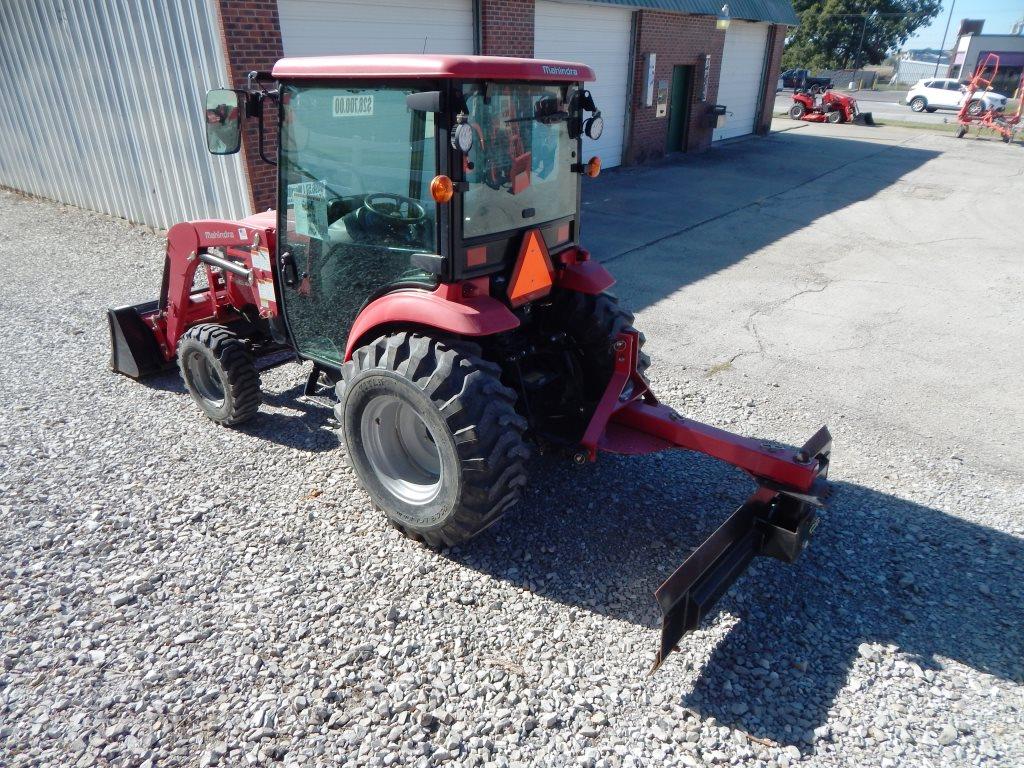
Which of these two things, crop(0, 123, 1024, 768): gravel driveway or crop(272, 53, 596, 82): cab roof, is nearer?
crop(0, 123, 1024, 768): gravel driveway

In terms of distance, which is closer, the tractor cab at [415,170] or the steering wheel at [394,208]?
the tractor cab at [415,170]

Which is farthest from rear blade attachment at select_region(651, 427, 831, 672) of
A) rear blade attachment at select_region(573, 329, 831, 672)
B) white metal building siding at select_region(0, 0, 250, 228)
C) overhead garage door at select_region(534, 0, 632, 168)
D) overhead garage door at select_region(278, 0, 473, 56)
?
overhead garage door at select_region(534, 0, 632, 168)

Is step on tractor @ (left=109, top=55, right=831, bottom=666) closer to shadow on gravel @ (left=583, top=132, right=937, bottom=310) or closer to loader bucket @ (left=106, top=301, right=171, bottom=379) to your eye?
loader bucket @ (left=106, top=301, right=171, bottom=379)

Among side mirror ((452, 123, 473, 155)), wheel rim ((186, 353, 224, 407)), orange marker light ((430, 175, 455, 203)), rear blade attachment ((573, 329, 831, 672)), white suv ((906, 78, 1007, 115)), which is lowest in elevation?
white suv ((906, 78, 1007, 115))

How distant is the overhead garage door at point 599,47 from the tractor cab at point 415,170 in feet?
29.8

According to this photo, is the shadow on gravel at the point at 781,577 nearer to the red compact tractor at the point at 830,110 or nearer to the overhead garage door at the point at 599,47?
the overhead garage door at the point at 599,47

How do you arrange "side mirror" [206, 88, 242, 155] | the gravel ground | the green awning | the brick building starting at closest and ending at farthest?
1. the gravel ground
2. "side mirror" [206, 88, 242, 155]
3. the brick building
4. the green awning

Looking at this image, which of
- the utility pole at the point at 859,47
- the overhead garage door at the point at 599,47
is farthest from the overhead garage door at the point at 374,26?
the utility pole at the point at 859,47

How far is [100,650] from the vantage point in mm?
2941

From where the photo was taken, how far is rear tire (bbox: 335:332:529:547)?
3059 millimetres

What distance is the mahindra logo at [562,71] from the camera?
319cm

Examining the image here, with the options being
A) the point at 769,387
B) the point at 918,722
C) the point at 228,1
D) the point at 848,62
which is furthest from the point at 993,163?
the point at 848,62

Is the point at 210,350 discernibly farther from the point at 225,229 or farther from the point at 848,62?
the point at 848,62

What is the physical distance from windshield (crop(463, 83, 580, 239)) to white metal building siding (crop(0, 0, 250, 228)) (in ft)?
18.0
